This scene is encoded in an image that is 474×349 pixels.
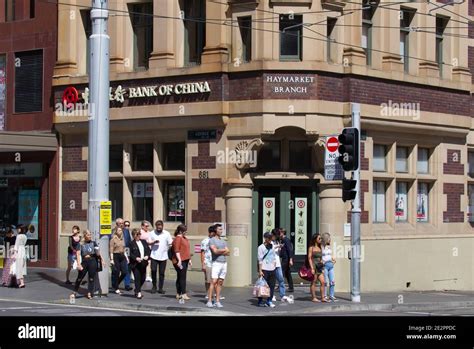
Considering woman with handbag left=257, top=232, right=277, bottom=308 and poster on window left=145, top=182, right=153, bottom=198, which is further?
poster on window left=145, top=182, right=153, bottom=198

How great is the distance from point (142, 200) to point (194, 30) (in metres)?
5.34

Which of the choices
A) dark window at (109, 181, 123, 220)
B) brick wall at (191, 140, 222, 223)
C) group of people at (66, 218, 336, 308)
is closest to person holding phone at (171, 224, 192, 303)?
group of people at (66, 218, 336, 308)

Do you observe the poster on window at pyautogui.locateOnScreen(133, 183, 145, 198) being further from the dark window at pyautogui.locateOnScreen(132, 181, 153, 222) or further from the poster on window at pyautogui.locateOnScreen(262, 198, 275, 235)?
the poster on window at pyautogui.locateOnScreen(262, 198, 275, 235)

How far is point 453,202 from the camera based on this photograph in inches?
1251

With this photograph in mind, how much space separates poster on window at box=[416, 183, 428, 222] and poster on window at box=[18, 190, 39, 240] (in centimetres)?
1218

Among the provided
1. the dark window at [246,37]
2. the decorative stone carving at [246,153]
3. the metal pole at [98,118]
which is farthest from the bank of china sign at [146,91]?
the metal pole at [98,118]

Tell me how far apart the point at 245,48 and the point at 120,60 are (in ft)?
13.5

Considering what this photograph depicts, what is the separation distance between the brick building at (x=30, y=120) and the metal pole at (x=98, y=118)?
7397 millimetres

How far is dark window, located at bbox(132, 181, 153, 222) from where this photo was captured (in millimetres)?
29203

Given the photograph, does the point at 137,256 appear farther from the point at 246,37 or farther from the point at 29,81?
the point at 29,81

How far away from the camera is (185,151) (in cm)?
2830

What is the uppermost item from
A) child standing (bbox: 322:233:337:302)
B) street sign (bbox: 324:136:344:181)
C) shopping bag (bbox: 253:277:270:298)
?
street sign (bbox: 324:136:344:181)
